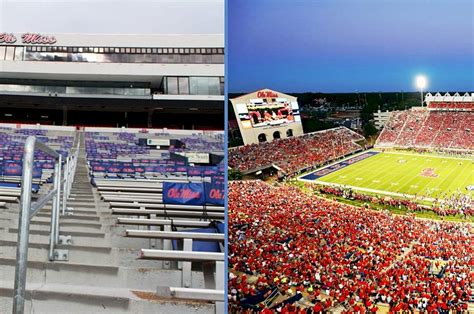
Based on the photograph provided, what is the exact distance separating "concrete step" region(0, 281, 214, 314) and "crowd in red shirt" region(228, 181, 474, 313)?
0.65 feet

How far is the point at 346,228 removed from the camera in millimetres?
1237

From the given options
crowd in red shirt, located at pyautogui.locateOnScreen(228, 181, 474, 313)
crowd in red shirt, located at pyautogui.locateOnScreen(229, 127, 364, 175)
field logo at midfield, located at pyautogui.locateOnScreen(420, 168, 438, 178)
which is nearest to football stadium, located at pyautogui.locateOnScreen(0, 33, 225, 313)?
crowd in red shirt, located at pyautogui.locateOnScreen(228, 181, 474, 313)

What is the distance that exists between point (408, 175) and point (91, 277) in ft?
3.68

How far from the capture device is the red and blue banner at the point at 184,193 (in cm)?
205

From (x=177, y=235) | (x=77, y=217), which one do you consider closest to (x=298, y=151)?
(x=177, y=235)

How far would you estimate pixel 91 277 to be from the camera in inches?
59.8

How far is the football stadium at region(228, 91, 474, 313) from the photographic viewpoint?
114 centimetres

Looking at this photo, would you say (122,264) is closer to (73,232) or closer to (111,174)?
(73,232)

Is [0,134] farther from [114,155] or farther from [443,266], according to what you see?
[443,266]

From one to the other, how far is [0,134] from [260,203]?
A: 15906 millimetres

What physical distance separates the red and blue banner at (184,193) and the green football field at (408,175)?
874mm

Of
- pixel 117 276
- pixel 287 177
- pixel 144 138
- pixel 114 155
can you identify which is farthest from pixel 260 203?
pixel 144 138

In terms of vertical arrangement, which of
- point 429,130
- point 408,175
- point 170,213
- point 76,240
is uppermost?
point 429,130

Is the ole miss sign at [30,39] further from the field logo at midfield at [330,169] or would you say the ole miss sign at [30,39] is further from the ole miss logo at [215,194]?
the field logo at midfield at [330,169]
